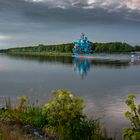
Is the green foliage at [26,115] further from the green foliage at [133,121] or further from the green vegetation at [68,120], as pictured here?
the green foliage at [133,121]

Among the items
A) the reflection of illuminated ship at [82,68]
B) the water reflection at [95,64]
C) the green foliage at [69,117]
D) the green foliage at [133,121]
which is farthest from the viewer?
the water reflection at [95,64]

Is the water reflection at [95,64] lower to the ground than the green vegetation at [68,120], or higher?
lower

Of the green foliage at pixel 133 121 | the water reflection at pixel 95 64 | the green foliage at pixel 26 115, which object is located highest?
the green foliage at pixel 133 121

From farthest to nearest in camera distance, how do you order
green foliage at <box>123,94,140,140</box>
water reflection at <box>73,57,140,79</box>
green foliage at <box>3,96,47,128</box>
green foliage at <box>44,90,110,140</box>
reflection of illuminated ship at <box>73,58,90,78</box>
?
water reflection at <box>73,57,140,79</box> < reflection of illuminated ship at <box>73,58,90,78</box> < green foliage at <box>3,96,47,128</box> < green foliage at <box>44,90,110,140</box> < green foliage at <box>123,94,140,140</box>

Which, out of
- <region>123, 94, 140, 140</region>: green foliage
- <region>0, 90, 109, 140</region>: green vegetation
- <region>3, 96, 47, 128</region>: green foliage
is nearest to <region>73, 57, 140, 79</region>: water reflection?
<region>3, 96, 47, 128</region>: green foliage

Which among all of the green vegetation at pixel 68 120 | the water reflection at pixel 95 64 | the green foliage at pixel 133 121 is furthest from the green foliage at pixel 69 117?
the water reflection at pixel 95 64

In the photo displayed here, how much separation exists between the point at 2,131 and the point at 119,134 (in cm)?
452

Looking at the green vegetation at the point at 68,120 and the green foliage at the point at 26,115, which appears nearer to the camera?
the green vegetation at the point at 68,120

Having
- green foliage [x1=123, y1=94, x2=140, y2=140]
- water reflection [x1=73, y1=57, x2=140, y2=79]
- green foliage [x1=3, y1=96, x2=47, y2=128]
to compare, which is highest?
green foliage [x1=123, y1=94, x2=140, y2=140]

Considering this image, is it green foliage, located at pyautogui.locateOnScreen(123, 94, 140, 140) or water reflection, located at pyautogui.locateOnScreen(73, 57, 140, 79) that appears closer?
green foliage, located at pyautogui.locateOnScreen(123, 94, 140, 140)

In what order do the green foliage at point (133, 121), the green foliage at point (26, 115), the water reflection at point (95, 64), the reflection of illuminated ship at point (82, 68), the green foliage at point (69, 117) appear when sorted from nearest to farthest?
the green foliage at point (133, 121), the green foliage at point (69, 117), the green foliage at point (26, 115), the reflection of illuminated ship at point (82, 68), the water reflection at point (95, 64)

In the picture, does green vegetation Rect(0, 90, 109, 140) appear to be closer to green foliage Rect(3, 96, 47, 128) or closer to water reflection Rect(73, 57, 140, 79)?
green foliage Rect(3, 96, 47, 128)

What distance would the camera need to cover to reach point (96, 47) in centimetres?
12062

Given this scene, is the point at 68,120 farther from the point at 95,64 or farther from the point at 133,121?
the point at 95,64
